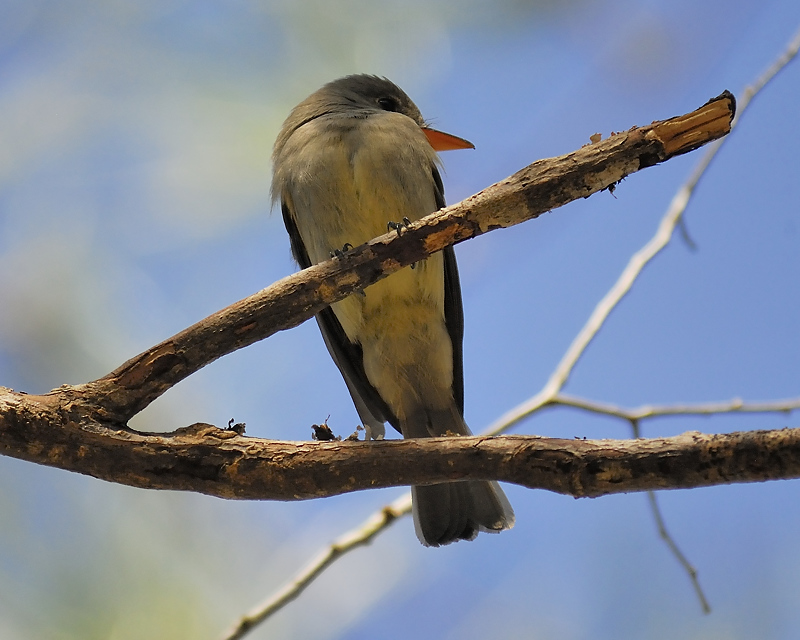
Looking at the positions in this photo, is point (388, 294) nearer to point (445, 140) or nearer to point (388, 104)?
point (445, 140)

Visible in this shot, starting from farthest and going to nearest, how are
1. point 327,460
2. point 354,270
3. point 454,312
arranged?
1. point 454,312
2. point 354,270
3. point 327,460

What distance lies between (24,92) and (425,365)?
2.96m

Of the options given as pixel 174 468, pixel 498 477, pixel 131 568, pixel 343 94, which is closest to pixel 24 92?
pixel 343 94

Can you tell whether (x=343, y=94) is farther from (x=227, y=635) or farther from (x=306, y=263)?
(x=227, y=635)

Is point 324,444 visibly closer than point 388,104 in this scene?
Yes

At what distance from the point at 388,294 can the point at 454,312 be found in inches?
17.8

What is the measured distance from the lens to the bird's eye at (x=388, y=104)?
505 centimetres

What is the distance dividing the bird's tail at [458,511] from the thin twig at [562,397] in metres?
0.35

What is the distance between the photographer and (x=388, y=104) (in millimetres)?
5086

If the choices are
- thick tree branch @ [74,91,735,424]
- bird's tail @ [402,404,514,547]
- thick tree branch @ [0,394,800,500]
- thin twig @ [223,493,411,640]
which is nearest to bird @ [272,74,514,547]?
bird's tail @ [402,404,514,547]

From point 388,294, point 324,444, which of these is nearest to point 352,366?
point 388,294

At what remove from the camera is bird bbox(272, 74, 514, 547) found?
3.61m

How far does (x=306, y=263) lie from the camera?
4.47 metres

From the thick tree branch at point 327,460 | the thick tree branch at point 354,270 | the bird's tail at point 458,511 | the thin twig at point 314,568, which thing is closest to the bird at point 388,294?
the bird's tail at point 458,511
